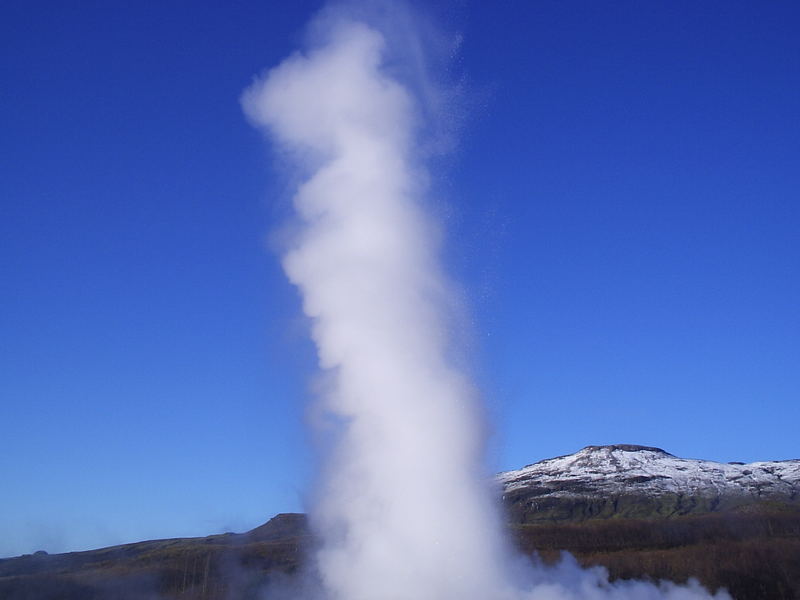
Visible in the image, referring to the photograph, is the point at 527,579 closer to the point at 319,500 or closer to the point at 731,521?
the point at 319,500

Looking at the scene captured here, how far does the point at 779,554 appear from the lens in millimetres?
100312

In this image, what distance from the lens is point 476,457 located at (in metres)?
52.6

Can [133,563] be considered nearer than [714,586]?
No

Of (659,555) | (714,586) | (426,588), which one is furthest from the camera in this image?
(659,555)

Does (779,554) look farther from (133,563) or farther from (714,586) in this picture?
(133,563)

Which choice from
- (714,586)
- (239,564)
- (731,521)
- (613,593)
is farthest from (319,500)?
(731,521)

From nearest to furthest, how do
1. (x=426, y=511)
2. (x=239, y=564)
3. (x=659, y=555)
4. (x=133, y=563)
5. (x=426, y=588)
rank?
(x=426, y=588) < (x=426, y=511) < (x=659, y=555) < (x=239, y=564) < (x=133, y=563)

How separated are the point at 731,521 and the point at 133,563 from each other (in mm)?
124714

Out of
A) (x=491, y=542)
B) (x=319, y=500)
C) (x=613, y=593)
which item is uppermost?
(x=319, y=500)

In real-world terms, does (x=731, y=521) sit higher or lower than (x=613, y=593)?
higher

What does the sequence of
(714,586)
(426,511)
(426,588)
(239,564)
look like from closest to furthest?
(426,588) < (426,511) < (714,586) < (239,564)

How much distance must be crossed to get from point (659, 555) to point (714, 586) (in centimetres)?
3014

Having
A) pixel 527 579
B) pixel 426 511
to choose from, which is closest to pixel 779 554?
pixel 527 579

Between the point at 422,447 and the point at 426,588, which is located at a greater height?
the point at 422,447
